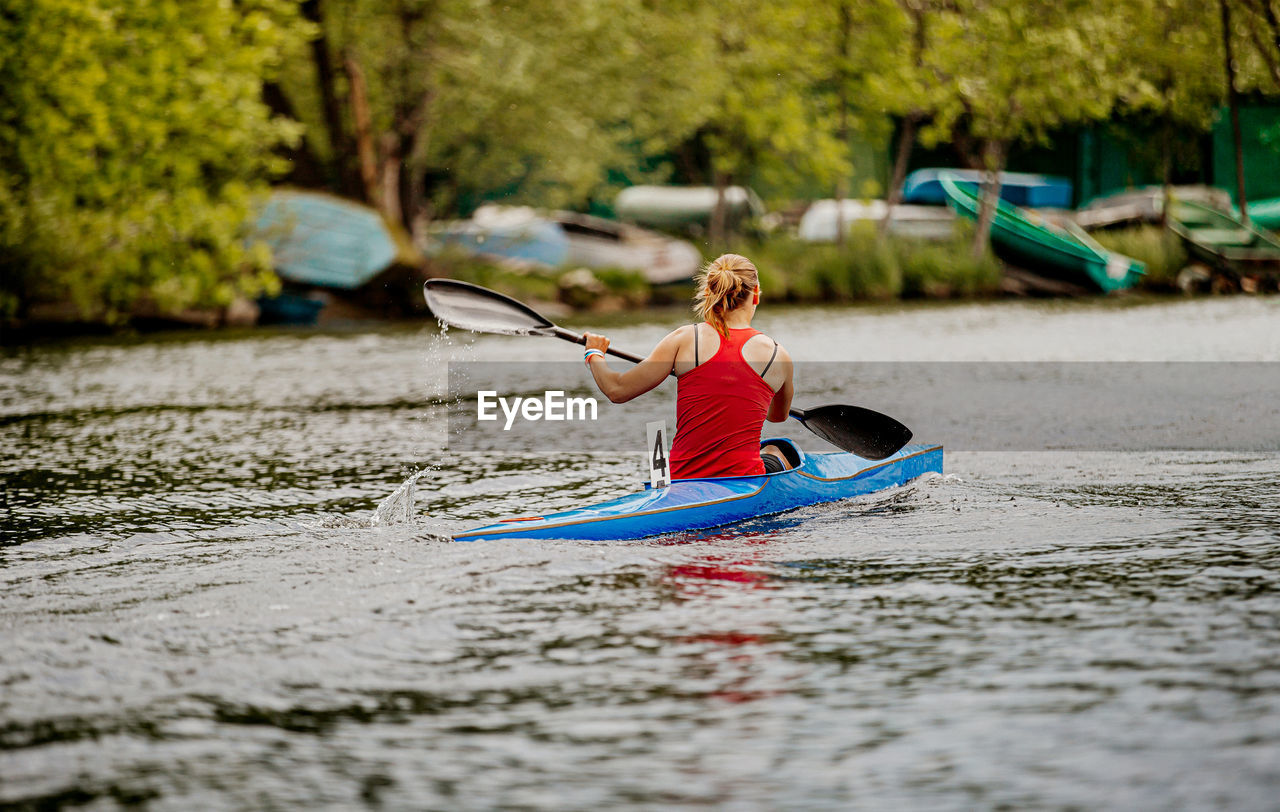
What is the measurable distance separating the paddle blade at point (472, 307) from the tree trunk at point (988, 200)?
1878 cm

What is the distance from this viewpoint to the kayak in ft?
20.7

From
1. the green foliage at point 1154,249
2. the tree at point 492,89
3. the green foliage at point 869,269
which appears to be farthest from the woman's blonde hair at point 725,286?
the green foliage at point 1154,249

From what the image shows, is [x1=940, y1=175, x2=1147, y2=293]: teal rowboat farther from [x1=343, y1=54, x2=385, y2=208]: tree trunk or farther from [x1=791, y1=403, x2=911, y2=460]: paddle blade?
[x1=791, y1=403, x2=911, y2=460]: paddle blade

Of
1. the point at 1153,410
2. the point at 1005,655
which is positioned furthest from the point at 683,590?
the point at 1153,410

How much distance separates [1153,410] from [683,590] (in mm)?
6350

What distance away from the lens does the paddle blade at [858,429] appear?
314 inches

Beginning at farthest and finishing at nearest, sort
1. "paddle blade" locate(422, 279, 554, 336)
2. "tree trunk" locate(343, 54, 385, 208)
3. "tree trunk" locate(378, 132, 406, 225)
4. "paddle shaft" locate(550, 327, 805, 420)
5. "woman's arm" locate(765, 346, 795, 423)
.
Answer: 1. "tree trunk" locate(378, 132, 406, 225)
2. "tree trunk" locate(343, 54, 385, 208)
3. "paddle blade" locate(422, 279, 554, 336)
4. "paddle shaft" locate(550, 327, 805, 420)
5. "woman's arm" locate(765, 346, 795, 423)

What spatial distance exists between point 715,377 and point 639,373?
1.11 feet

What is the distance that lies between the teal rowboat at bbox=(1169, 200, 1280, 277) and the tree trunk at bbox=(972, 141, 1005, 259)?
3.05m

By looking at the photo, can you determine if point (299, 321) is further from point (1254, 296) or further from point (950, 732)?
point (950, 732)

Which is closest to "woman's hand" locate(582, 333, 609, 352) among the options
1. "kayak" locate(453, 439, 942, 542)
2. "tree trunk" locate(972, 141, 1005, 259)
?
"kayak" locate(453, 439, 942, 542)

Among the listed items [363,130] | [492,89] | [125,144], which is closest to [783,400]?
[125,144]

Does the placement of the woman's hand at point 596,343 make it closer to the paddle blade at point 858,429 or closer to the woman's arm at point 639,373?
the woman's arm at point 639,373

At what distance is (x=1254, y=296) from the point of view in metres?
23.2
